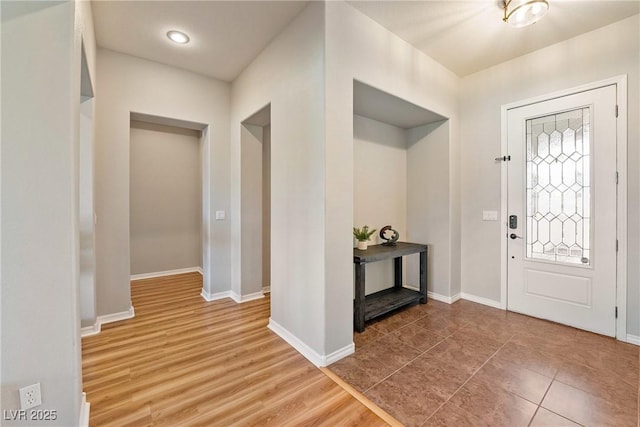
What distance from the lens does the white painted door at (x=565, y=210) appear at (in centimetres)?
263

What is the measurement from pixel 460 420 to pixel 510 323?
1786 millimetres

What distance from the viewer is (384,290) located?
3.62 meters

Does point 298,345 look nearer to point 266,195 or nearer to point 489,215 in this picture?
point 266,195

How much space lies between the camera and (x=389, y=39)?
266 centimetres

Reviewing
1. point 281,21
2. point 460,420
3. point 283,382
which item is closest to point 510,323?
point 460,420

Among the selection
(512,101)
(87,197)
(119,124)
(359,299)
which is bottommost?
(359,299)

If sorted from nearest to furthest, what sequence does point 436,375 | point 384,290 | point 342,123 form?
point 436,375
point 342,123
point 384,290

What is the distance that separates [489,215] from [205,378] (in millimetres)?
3461

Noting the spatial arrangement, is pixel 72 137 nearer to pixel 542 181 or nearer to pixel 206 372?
pixel 206 372

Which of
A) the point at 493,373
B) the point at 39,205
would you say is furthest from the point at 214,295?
the point at 493,373

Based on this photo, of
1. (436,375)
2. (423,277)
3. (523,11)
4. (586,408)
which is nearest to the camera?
(586,408)

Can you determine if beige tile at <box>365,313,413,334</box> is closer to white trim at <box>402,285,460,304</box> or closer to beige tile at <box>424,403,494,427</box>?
white trim at <box>402,285,460,304</box>

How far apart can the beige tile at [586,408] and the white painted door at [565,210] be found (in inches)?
50.6

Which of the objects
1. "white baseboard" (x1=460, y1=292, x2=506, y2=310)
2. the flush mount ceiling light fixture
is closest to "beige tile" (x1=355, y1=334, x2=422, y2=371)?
"white baseboard" (x1=460, y1=292, x2=506, y2=310)
